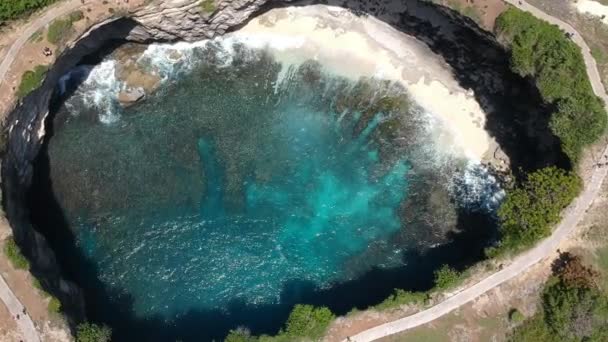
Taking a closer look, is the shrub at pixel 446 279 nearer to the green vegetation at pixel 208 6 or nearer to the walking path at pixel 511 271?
the walking path at pixel 511 271

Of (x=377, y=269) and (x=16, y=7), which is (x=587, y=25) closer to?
(x=377, y=269)

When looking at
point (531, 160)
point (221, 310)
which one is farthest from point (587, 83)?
point (221, 310)

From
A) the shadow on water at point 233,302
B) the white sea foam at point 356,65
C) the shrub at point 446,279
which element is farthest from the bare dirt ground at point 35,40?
the shrub at point 446,279

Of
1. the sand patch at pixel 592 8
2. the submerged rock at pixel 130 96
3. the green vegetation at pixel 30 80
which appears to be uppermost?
the sand patch at pixel 592 8

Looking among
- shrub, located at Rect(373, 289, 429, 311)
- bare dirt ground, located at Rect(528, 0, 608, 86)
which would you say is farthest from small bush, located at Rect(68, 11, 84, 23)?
bare dirt ground, located at Rect(528, 0, 608, 86)

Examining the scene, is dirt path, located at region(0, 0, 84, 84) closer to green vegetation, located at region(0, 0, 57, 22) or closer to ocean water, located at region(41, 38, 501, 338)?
green vegetation, located at region(0, 0, 57, 22)

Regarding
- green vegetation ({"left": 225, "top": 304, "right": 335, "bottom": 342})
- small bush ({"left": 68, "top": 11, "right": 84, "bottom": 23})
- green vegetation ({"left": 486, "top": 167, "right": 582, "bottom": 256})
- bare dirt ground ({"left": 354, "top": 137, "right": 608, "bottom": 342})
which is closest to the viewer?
green vegetation ({"left": 486, "top": 167, "right": 582, "bottom": 256})

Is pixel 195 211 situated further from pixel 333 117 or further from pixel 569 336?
pixel 569 336
